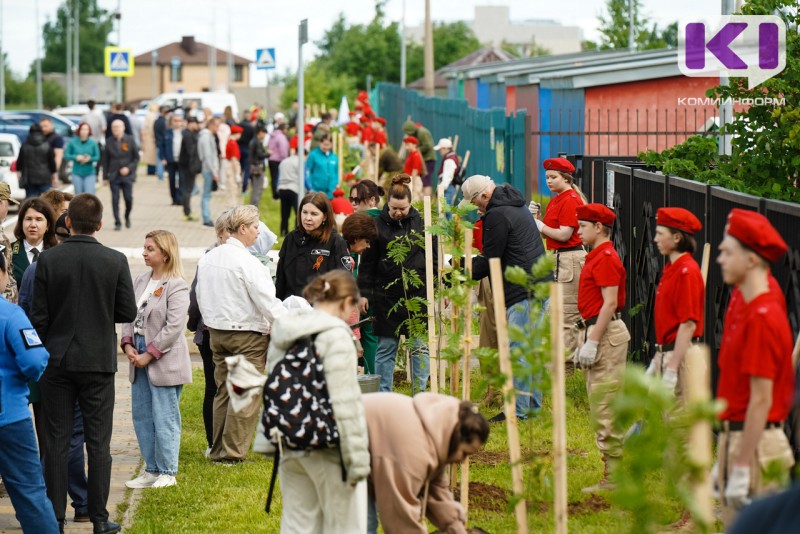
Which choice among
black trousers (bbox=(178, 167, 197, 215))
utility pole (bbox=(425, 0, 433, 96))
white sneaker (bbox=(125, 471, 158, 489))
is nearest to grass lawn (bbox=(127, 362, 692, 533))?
white sneaker (bbox=(125, 471, 158, 489))

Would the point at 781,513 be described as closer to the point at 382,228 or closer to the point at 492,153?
the point at 382,228

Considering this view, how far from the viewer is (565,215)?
10.2 meters

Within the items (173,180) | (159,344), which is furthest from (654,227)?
(173,180)

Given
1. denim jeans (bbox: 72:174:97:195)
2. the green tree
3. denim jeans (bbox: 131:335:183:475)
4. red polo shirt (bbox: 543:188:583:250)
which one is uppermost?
the green tree

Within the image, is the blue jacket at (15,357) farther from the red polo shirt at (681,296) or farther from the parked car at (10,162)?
the parked car at (10,162)

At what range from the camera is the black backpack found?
17.7ft

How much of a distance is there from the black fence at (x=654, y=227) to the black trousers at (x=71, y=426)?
3850mm

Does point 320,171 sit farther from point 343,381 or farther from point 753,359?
point 753,359

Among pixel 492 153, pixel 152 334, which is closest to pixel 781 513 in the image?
pixel 152 334

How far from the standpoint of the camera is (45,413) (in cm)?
732

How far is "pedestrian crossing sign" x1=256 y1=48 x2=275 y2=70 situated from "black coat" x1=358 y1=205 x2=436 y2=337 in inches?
733

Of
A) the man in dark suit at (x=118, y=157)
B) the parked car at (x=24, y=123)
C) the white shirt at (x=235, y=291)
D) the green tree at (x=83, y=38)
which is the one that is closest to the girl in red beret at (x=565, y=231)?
the white shirt at (x=235, y=291)

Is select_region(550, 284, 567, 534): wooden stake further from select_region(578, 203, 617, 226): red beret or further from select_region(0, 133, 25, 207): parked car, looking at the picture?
select_region(0, 133, 25, 207): parked car

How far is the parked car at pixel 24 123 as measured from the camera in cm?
3355
